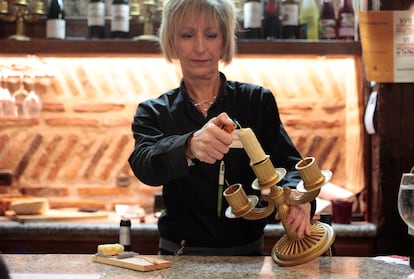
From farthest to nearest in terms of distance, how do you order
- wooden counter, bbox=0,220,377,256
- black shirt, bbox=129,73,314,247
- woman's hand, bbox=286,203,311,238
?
wooden counter, bbox=0,220,377,256 → black shirt, bbox=129,73,314,247 → woman's hand, bbox=286,203,311,238

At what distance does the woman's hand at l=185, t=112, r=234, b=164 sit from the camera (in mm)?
1381

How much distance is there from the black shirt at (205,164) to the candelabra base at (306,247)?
186 mm

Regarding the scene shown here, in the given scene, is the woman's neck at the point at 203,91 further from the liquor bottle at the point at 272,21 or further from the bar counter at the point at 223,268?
the liquor bottle at the point at 272,21

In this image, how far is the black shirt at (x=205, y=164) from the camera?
1.75m

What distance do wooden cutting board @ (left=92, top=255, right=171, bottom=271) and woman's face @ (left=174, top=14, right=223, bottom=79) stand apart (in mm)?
552

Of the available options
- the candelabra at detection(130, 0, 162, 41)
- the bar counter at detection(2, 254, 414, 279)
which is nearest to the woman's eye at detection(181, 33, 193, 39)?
the bar counter at detection(2, 254, 414, 279)

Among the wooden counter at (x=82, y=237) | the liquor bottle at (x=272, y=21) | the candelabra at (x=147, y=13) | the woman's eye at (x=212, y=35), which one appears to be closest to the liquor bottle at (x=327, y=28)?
the liquor bottle at (x=272, y=21)

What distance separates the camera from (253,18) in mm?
2971

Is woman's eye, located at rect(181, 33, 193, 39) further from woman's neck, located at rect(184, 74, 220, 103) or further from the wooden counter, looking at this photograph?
the wooden counter

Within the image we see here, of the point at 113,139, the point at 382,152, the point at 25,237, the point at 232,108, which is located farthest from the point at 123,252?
the point at 113,139

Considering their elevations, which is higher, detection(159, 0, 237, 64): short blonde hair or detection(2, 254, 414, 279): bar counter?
detection(159, 0, 237, 64): short blonde hair

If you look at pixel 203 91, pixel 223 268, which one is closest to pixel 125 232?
pixel 223 268

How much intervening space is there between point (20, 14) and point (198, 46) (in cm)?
161

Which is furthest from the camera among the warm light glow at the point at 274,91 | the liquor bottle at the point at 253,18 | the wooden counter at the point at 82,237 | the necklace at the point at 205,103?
the warm light glow at the point at 274,91
